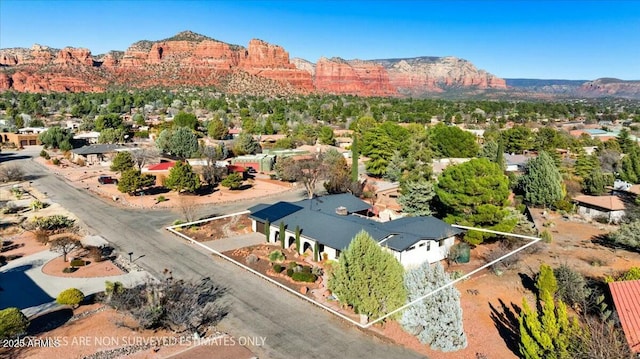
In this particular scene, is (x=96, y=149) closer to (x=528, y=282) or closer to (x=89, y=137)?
(x=89, y=137)

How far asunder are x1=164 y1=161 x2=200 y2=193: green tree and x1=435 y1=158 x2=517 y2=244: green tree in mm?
28164

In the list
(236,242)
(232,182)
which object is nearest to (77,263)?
(236,242)

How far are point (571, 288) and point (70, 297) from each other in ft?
94.3

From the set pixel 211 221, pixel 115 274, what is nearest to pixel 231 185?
pixel 211 221

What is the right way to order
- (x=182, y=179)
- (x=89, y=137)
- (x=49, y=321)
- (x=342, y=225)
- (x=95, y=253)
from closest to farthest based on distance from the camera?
(x=49, y=321)
(x=95, y=253)
(x=342, y=225)
(x=182, y=179)
(x=89, y=137)

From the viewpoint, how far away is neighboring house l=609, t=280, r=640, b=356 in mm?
18938

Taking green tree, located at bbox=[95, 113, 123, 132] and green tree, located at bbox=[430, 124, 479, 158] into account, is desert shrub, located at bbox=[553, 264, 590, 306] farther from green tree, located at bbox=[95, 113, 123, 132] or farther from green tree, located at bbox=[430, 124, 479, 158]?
green tree, located at bbox=[95, 113, 123, 132]

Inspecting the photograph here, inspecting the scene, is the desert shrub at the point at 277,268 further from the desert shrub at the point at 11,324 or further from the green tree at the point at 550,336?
the green tree at the point at 550,336

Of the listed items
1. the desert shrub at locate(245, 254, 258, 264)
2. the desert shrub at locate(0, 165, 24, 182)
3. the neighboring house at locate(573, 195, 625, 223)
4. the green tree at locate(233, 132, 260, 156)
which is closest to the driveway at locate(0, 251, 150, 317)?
the desert shrub at locate(245, 254, 258, 264)

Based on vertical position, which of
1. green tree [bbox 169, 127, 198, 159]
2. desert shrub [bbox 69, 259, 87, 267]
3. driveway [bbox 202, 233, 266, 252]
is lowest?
driveway [bbox 202, 233, 266, 252]

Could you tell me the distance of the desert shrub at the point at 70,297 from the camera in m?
24.0

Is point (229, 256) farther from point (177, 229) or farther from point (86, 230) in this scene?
point (86, 230)

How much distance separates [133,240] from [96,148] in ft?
158

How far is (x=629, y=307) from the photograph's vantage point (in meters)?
21.1
